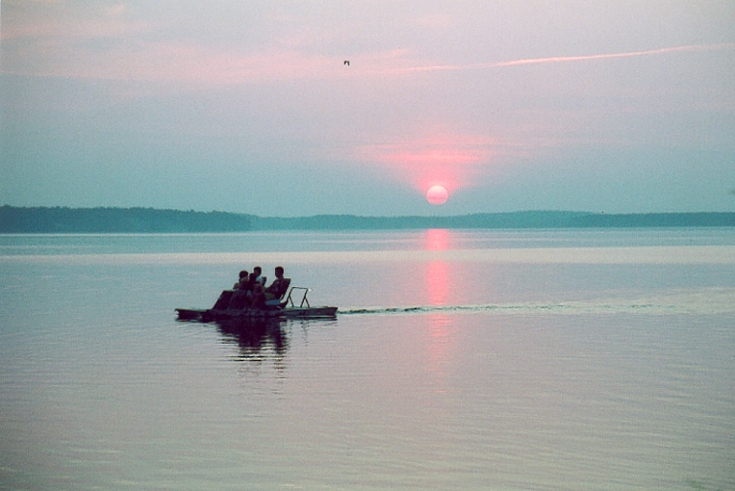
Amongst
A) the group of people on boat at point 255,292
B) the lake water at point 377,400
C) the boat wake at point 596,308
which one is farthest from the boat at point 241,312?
the boat wake at point 596,308

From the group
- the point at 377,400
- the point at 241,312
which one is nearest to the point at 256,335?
the point at 241,312

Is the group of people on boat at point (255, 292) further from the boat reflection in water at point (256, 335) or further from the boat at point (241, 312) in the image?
the boat reflection in water at point (256, 335)

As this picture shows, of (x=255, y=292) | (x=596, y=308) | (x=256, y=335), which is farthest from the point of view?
(x=596, y=308)

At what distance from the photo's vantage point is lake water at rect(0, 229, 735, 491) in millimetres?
12969

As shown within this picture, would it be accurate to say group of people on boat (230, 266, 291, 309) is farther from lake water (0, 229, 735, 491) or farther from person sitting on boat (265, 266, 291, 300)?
lake water (0, 229, 735, 491)

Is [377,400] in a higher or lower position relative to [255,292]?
lower

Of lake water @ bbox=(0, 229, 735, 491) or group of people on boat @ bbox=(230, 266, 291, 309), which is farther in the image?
group of people on boat @ bbox=(230, 266, 291, 309)

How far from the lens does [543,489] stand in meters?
12.0

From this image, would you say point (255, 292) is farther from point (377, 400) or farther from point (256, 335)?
point (377, 400)

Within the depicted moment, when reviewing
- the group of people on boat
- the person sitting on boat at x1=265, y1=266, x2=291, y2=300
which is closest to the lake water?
the group of people on boat

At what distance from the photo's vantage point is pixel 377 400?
17.5 metres

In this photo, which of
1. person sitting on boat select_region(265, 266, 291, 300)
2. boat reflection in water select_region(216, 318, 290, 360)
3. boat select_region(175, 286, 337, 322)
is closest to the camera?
boat reflection in water select_region(216, 318, 290, 360)

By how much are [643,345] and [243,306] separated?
452 inches

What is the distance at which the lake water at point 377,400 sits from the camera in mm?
12969
